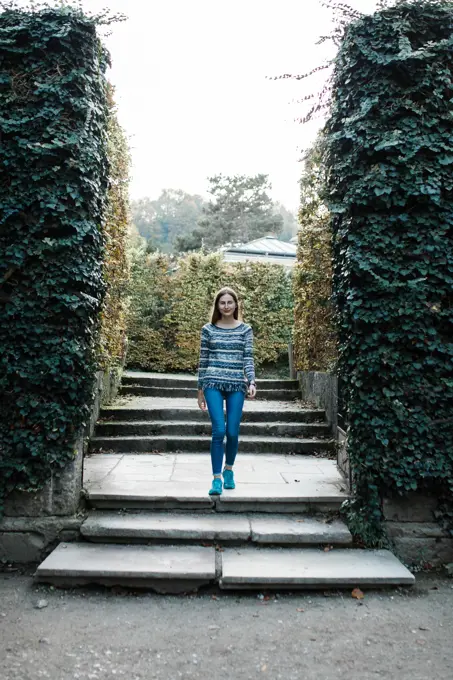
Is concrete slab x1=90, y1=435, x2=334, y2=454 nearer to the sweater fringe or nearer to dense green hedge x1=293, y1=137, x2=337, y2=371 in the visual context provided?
dense green hedge x1=293, y1=137, x2=337, y2=371

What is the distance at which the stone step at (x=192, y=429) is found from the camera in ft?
20.0

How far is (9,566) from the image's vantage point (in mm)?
3857

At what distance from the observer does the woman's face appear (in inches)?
175

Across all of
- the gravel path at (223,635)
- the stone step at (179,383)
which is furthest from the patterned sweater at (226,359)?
the stone step at (179,383)

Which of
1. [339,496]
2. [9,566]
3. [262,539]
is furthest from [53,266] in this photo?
[339,496]

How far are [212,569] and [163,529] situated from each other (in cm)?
56

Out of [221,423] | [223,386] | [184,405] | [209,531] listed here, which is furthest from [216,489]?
[184,405]

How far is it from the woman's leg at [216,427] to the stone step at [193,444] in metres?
1.53

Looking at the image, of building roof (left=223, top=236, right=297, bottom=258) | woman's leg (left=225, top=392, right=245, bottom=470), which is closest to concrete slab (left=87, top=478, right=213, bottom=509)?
woman's leg (left=225, top=392, right=245, bottom=470)

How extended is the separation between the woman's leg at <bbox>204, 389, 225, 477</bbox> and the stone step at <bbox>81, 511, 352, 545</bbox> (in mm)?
460

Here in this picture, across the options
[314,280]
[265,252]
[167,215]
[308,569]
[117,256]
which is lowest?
[308,569]

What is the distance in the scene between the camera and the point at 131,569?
11.3 ft

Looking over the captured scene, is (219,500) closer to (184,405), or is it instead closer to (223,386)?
(223,386)

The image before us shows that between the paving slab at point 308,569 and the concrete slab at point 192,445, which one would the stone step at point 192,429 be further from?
the paving slab at point 308,569
